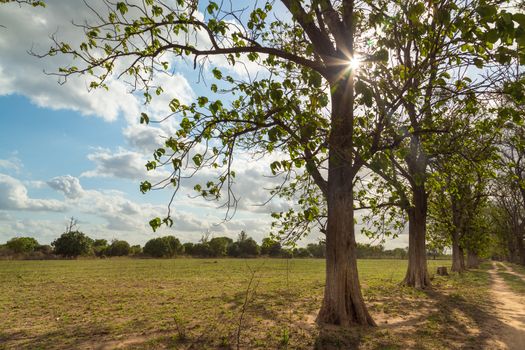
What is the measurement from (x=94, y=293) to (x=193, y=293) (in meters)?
4.75

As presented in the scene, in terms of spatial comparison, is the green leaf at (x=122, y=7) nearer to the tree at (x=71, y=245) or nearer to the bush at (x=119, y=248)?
the tree at (x=71, y=245)

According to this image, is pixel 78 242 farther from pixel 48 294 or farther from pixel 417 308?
pixel 417 308

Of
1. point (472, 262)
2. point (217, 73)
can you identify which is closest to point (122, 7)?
point (217, 73)

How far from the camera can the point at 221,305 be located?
43.7 ft

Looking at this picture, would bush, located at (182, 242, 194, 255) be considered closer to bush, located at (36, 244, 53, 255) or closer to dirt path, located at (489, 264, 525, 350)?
bush, located at (36, 244, 53, 255)

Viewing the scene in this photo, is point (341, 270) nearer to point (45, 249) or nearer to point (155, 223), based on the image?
point (155, 223)

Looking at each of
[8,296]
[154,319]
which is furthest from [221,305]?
[8,296]

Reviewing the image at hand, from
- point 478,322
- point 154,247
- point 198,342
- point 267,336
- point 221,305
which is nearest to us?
point 198,342

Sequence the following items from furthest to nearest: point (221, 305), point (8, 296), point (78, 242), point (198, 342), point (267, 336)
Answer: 1. point (78, 242)
2. point (8, 296)
3. point (221, 305)
4. point (267, 336)
5. point (198, 342)

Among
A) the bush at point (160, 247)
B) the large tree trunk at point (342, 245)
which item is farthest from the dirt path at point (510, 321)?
the bush at point (160, 247)

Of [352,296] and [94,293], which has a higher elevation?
[352,296]

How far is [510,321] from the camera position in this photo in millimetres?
12148

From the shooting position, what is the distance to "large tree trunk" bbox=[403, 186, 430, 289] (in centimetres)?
2044

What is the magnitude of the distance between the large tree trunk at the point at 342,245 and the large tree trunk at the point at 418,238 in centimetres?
1183
